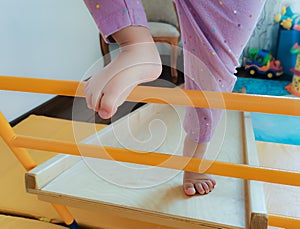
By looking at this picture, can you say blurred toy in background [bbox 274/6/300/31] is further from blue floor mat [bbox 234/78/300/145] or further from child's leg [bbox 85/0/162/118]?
child's leg [bbox 85/0/162/118]

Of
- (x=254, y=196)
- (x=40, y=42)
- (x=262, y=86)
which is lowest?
(x=262, y=86)

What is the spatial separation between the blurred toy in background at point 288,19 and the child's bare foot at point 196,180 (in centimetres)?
186

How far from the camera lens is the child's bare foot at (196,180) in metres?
0.83

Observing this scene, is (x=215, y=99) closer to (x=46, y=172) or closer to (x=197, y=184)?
(x=197, y=184)

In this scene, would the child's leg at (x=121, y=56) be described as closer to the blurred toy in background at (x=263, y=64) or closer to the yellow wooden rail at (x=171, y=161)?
the yellow wooden rail at (x=171, y=161)

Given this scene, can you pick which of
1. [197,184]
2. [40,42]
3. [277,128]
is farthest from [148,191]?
[40,42]

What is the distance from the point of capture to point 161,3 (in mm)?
2500

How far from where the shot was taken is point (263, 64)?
8.34 ft

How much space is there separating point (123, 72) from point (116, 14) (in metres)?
0.09

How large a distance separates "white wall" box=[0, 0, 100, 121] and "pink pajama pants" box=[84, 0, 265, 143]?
1098 millimetres

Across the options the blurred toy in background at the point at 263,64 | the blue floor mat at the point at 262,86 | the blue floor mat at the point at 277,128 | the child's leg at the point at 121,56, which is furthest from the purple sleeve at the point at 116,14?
the blurred toy in background at the point at 263,64

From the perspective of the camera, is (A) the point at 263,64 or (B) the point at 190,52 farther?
(A) the point at 263,64

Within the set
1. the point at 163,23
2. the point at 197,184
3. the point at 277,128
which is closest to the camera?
the point at 197,184

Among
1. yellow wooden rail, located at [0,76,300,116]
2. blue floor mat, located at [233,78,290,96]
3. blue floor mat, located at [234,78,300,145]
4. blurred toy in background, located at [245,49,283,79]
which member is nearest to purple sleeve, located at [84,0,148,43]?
yellow wooden rail, located at [0,76,300,116]
